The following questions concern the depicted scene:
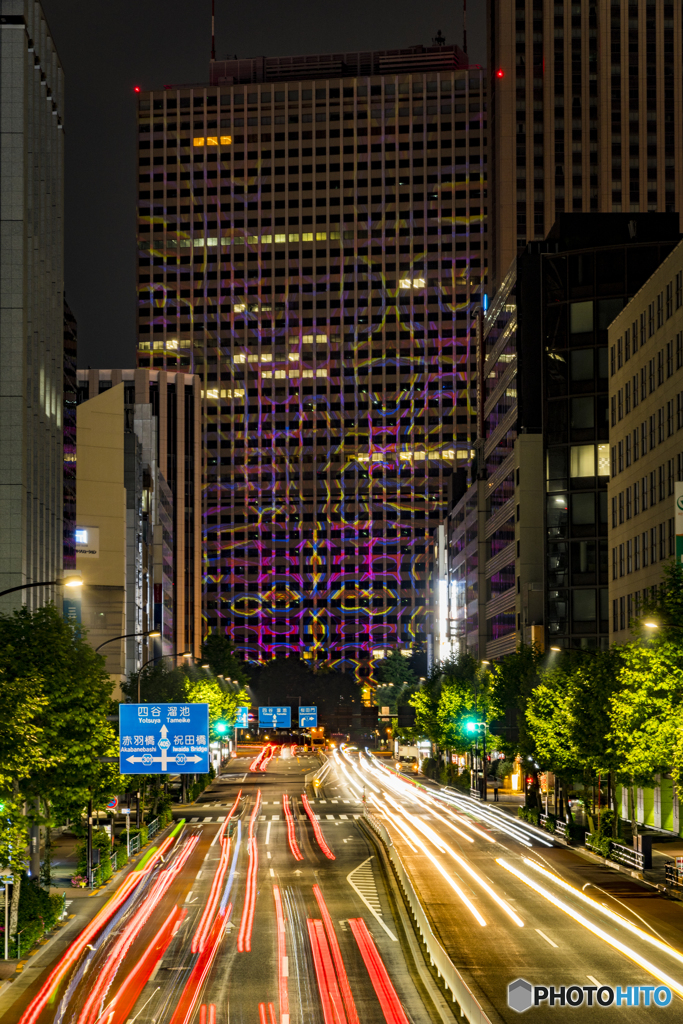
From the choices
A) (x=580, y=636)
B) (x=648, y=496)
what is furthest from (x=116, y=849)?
(x=580, y=636)

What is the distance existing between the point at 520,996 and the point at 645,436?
2311 inches

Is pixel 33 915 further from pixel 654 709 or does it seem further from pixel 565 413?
pixel 565 413

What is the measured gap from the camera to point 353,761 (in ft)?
591

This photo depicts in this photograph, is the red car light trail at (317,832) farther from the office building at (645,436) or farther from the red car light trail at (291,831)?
the office building at (645,436)

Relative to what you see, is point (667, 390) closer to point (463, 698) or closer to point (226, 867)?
point (226, 867)

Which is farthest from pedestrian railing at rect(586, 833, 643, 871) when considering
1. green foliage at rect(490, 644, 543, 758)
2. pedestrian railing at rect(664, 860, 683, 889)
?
green foliage at rect(490, 644, 543, 758)

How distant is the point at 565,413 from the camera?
403 feet

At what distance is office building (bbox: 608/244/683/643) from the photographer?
7744 cm

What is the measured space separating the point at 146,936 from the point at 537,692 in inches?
1597

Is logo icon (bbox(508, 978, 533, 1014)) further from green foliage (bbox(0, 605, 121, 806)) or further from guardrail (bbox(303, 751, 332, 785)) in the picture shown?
guardrail (bbox(303, 751, 332, 785))

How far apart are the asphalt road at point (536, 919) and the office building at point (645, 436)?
17515 mm

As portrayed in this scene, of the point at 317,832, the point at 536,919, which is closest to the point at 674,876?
the point at 536,919

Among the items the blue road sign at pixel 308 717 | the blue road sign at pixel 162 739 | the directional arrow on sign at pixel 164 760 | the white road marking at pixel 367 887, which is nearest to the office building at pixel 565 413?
the white road marking at pixel 367 887

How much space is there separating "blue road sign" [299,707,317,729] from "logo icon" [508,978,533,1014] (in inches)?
6266
